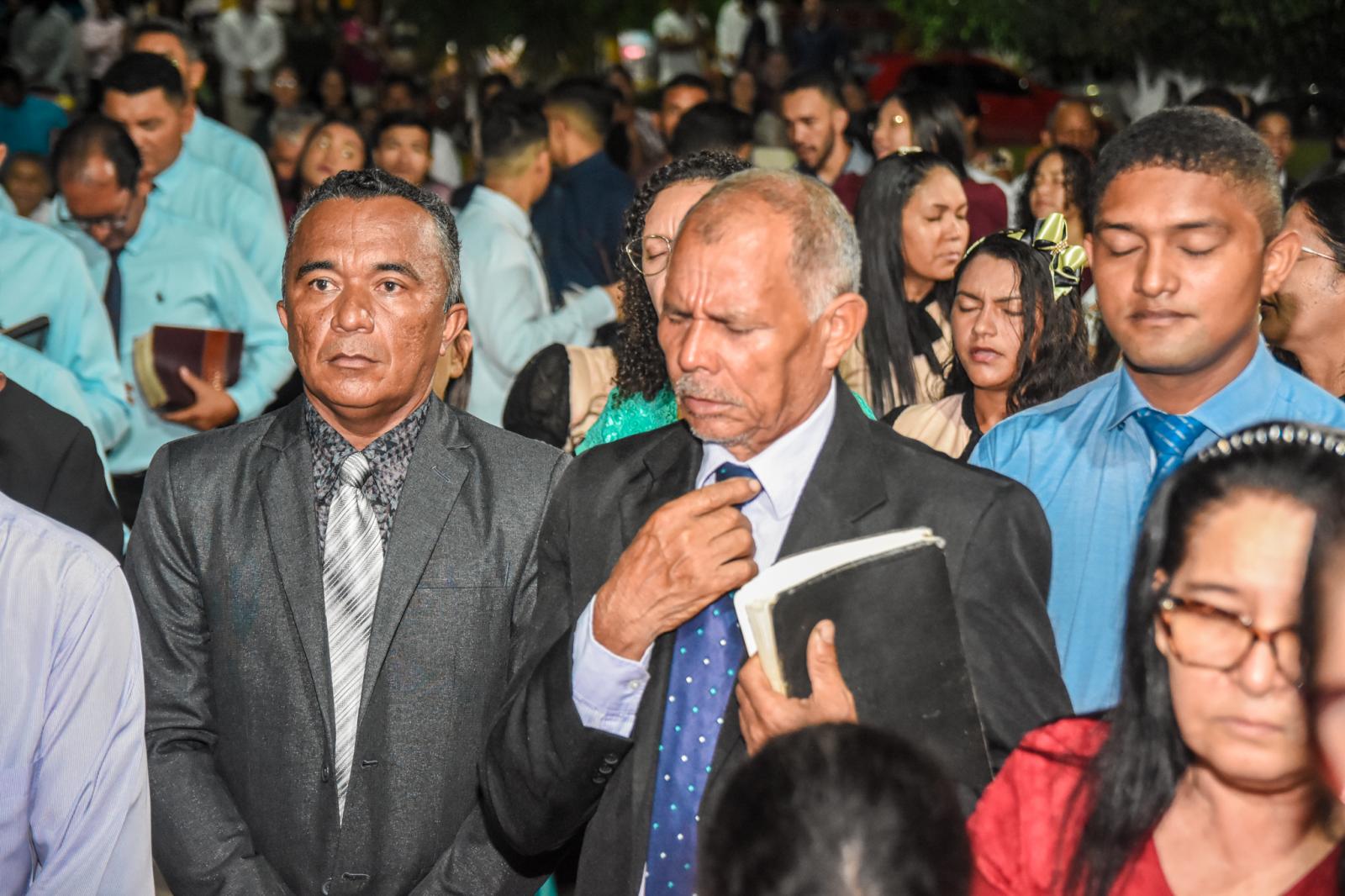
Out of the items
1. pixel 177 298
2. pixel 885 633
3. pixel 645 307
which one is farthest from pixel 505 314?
pixel 885 633

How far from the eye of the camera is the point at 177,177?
651cm

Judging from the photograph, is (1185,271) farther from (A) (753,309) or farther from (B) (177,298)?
(B) (177,298)

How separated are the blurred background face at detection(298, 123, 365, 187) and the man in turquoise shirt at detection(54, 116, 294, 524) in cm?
195

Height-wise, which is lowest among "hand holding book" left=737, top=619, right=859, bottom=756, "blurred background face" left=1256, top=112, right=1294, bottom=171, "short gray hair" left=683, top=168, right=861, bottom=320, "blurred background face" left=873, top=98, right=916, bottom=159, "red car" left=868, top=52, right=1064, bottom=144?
"hand holding book" left=737, top=619, right=859, bottom=756

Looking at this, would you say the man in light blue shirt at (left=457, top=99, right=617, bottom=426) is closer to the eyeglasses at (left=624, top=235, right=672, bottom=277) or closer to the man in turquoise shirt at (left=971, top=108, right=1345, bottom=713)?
the eyeglasses at (left=624, top=235, right=672, bottom=277)

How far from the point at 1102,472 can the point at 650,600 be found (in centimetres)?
98

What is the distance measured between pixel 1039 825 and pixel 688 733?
1.78ft

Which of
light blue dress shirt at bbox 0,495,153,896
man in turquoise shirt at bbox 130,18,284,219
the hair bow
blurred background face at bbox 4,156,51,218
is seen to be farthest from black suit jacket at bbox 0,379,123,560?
blurred background face at bbox 4,156,51,218

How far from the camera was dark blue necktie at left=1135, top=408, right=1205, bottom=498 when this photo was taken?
2.68 m

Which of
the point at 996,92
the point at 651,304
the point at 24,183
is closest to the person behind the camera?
the point at 651,304

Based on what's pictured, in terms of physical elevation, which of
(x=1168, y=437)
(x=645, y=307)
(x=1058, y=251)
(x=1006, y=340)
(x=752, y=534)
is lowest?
(x=752, y=534)

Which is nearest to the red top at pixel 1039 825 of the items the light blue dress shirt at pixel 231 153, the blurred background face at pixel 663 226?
the blurred background face at pixel 663 226

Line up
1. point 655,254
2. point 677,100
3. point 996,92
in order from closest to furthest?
1. point 655,254
2. point 677,100
3. point 996,92

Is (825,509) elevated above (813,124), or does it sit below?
below
